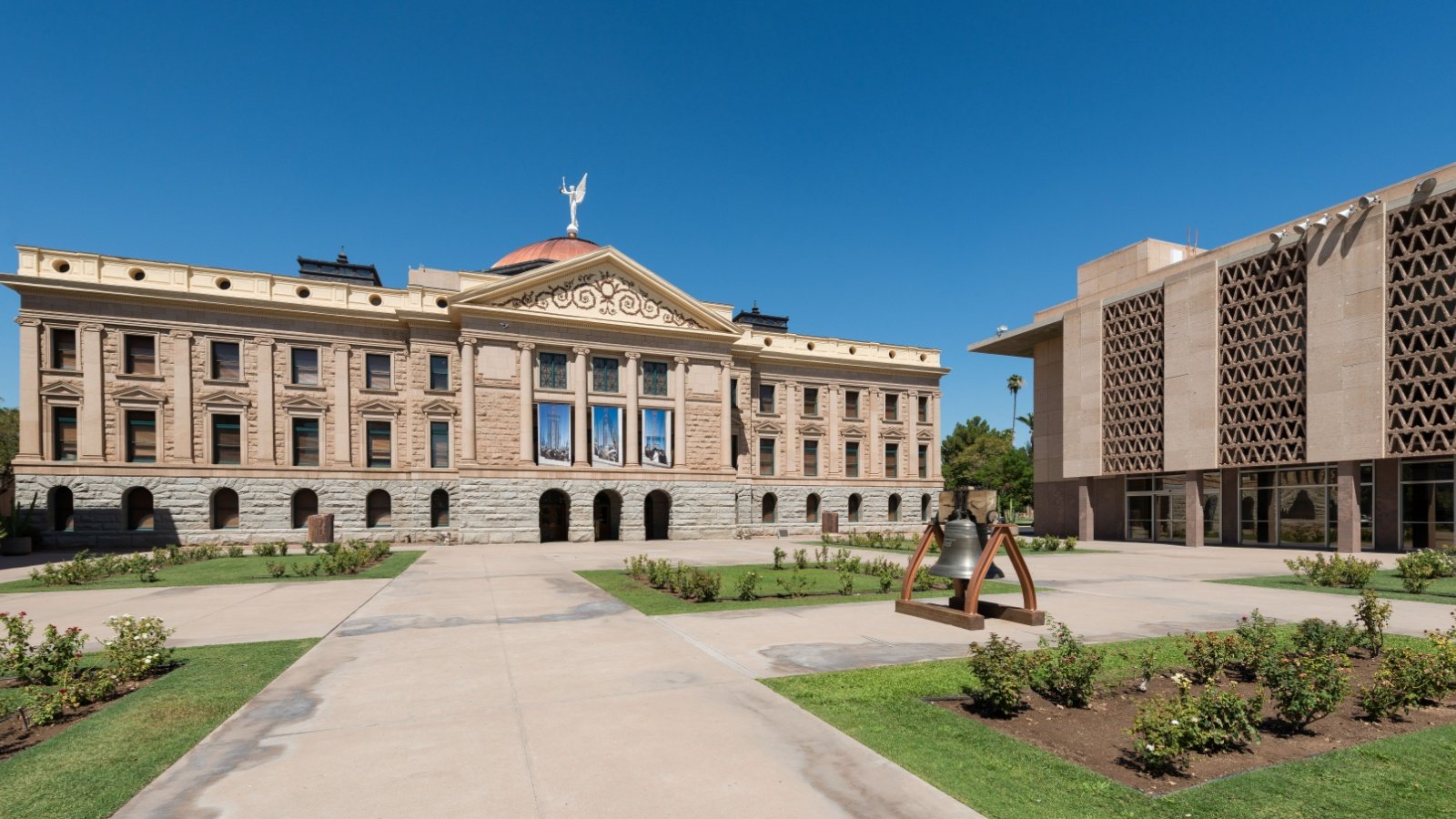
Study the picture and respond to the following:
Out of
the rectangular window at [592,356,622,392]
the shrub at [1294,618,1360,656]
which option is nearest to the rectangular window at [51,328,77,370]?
→ the rectangular window at [592,356,622,392]

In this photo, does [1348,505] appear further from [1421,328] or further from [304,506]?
[304,506]

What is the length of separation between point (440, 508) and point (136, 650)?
31869 mm

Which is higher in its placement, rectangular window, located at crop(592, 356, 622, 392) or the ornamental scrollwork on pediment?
the ornamental scrollwork on pediment

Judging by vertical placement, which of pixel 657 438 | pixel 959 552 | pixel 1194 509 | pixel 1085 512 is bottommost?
pixel 1085 512

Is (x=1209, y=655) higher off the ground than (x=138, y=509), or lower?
higher

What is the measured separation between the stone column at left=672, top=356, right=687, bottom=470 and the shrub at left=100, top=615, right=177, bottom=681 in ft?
107

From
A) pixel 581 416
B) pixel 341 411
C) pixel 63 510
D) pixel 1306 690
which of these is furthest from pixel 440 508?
pixel 1306 690

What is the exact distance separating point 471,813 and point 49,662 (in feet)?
24.8

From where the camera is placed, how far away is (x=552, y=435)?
3912 centimetres

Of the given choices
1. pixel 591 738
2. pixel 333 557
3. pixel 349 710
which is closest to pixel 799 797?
pixel 591 738

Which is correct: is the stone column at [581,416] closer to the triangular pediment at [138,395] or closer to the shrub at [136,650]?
the triangular pediment at [138,395]

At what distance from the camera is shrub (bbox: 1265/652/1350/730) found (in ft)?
21.3

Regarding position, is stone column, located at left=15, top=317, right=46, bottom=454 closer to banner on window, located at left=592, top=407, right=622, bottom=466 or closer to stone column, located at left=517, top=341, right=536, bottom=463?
stone column, located at left=517, top=341, right=536, bottom=463

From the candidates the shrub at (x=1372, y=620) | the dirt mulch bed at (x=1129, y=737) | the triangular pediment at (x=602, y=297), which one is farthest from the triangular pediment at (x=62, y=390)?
the shrub at (x=1372, y=620)
